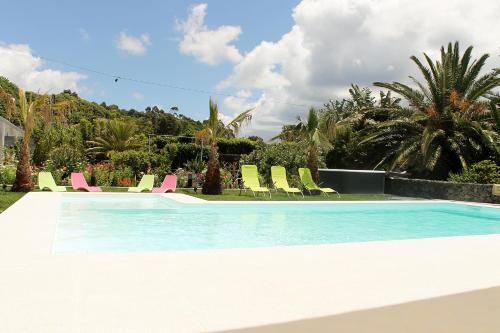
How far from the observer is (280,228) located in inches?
378

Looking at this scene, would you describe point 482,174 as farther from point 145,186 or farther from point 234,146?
point 234,146

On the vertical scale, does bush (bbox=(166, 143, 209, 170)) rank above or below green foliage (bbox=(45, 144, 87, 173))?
above

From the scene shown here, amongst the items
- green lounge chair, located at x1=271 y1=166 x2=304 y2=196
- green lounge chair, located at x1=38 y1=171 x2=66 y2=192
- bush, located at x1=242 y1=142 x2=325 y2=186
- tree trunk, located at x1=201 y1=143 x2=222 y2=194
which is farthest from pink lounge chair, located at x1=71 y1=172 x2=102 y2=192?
bush, located at x1=242 y1=142 x2=325 y2=186

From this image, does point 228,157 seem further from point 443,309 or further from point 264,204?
point 443,309

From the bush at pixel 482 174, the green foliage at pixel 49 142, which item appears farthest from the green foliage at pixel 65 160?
the bush at pixel 482 174

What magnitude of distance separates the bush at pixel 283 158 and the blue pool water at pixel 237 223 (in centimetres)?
590

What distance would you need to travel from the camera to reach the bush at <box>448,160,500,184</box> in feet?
57.2

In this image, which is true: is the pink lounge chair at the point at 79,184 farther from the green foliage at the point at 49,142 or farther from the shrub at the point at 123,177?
the green foliage at the point at 49,142

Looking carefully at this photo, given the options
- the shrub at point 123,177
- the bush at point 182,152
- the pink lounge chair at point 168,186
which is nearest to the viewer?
the pink lounge chair at point 168,186

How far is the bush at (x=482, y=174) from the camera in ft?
57.2

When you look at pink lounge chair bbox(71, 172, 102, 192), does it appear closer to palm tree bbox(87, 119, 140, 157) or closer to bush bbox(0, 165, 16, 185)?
bush bbox(0, 165, 16, 185)

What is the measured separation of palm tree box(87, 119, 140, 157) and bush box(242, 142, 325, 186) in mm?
12084

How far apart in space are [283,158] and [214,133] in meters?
5.31

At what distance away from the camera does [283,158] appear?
20.8 meters
